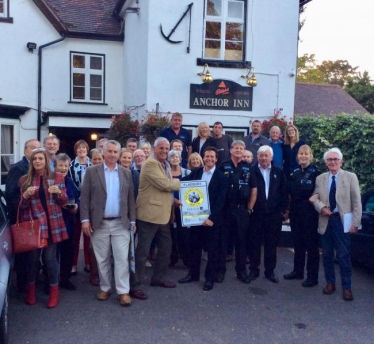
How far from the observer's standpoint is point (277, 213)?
21.7ft

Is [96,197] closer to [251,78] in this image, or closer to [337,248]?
[337,248]

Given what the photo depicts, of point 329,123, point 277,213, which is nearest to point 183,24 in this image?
point 329,123

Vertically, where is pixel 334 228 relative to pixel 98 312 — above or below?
above

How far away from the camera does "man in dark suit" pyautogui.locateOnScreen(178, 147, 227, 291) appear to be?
622 cm

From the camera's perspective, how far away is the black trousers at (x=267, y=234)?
6590 millimetres

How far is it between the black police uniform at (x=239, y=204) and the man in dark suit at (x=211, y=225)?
0.53ft

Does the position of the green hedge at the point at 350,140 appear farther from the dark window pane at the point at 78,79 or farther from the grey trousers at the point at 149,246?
the dark window pane at the point at 78,79

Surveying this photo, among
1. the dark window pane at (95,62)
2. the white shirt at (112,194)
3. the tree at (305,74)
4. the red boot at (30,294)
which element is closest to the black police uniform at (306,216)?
the white shirt at (112,194)

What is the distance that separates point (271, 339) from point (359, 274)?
10.1 ft

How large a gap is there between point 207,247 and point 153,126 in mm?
5345

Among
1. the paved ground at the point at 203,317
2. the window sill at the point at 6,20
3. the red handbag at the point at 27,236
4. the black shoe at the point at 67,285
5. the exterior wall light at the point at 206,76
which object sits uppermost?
the window sill at the point at 6,20

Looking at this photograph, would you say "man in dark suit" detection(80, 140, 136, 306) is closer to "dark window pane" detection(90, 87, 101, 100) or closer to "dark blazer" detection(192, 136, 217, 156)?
"dark blazer" detection(192, 136, 217, 156)

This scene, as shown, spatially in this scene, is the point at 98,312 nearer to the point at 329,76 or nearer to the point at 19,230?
the point at 19,230

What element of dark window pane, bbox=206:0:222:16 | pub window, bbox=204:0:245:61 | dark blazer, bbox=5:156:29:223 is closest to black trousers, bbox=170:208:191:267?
dark blazer, bbox=5:156:29:223
